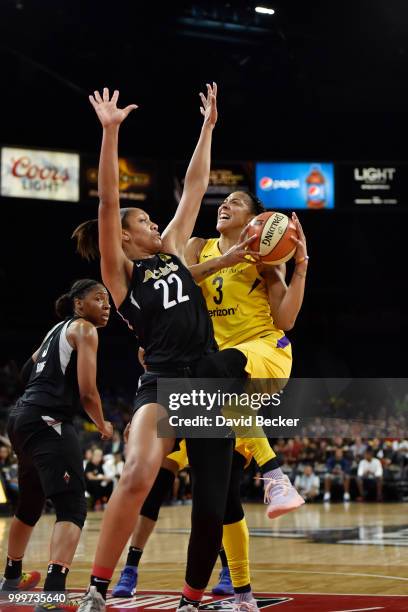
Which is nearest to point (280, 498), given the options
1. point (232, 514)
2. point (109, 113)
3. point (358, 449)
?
point (232, 514)

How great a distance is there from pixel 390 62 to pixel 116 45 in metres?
6.37

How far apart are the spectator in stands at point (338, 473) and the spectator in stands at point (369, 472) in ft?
0.88

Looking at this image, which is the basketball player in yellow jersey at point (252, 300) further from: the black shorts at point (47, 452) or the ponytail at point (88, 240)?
the black shorts at point (47, 452)

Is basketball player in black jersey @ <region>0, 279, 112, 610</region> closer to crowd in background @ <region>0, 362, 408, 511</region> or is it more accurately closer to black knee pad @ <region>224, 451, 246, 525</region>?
black knee pad @ <region>224, 451, 246, 525</region>

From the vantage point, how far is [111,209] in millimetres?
4117

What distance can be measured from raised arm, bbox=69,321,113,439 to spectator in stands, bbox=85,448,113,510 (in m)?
10.7

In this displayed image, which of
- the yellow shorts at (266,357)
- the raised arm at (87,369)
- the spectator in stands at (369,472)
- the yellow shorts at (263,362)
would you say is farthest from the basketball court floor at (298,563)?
the spectator in stands at (369,472)

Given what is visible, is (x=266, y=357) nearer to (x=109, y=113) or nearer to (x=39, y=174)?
(x=109, y=113)

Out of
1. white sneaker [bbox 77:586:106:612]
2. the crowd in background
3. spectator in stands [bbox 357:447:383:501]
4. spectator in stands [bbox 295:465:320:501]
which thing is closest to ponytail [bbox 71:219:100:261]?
white sneaker [bbox 77:586:106:612]

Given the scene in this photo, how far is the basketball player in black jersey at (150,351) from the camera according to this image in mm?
3920

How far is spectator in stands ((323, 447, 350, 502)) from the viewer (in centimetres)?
1781

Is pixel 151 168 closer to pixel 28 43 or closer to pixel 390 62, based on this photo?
pixel 28 43

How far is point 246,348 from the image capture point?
15.2ft

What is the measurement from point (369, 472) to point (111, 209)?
14.5m
